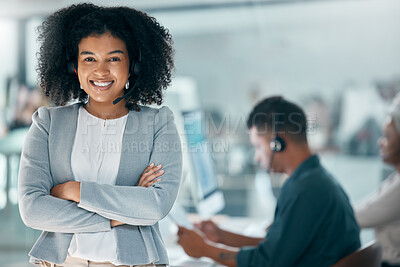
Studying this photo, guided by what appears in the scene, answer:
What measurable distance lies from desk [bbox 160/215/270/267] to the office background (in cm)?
137

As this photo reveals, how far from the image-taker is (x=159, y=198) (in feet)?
3.88

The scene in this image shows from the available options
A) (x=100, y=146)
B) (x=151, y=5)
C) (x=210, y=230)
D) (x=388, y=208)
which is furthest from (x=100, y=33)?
(x=151, y=5)

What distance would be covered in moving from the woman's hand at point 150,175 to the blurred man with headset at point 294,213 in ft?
2.11

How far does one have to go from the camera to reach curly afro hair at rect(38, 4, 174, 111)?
1224 millimetres

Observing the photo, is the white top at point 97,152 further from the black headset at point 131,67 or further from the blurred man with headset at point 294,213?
the blurred man with headset at point 294,213

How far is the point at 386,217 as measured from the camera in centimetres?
227

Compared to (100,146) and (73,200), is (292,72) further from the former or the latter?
(73,200)

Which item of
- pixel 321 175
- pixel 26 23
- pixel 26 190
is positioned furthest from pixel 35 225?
pixel 26 23

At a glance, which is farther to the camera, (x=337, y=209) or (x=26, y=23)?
(x=26, y=23)

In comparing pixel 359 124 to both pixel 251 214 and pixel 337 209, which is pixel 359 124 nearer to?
pixel 251 214

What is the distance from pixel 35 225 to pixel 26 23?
7.63ft

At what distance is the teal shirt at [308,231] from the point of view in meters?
1.65

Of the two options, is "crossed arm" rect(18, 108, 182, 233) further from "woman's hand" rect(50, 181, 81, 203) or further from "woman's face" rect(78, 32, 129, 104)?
"woman's face" rect(78, 32, 129, 104)

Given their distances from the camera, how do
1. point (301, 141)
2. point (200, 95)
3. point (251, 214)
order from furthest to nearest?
point (200, 95)
point (251, 214)
point (301, 141)
